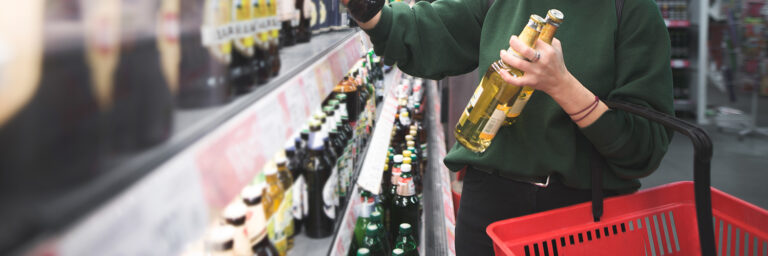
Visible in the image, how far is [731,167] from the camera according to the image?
4.54 meters

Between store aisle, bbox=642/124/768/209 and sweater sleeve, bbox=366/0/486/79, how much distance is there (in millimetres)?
3161

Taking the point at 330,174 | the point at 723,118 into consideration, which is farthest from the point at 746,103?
the point at 330,174

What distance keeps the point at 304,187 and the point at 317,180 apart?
0.07m

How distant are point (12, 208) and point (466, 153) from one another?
1.20 m

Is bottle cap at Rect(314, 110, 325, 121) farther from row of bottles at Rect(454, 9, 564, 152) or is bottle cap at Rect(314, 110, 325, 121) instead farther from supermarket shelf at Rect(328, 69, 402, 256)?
row of bottles at Rect(454, 9, 564, 152)

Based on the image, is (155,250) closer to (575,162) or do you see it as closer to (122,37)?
(122,37)

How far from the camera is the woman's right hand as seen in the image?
44.1 inches

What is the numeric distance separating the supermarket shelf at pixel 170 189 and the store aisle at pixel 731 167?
13.3ft

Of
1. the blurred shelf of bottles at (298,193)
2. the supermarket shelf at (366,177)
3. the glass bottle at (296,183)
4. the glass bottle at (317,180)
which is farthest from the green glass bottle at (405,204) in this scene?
the glass bottle at (296,183)

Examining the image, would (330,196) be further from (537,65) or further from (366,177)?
(537,65)

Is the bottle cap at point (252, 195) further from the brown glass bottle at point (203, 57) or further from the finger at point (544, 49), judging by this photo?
the finger at point (544, 49)

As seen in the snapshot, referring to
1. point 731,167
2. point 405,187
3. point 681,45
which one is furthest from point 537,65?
point 681,45

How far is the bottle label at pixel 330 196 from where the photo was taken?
1208mm

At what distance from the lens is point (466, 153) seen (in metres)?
1.39
